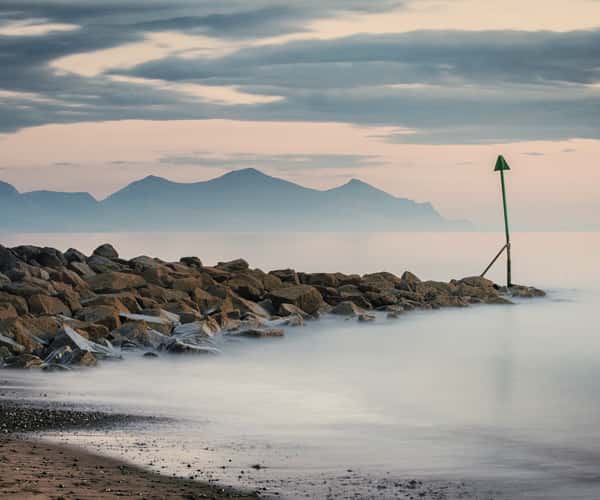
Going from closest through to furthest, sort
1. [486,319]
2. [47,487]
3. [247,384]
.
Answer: [47,487], [247,384], [486,319]

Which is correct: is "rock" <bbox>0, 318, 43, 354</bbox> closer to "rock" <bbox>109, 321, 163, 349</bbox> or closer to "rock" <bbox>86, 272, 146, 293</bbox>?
"rock" <bbox>109, 321, 163, 349</bbox>

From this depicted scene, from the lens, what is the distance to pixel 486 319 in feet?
102

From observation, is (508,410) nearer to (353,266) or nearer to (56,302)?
(56,302)

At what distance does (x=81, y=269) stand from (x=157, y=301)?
4.42 metres

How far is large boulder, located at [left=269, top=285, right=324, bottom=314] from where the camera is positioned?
28.0m

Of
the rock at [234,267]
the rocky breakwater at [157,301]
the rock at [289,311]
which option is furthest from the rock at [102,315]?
the rock at [234,267]

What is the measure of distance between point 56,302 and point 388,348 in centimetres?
755

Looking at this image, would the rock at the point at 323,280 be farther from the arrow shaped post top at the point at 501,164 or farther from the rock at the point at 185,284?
the arrow shaped post top at the point at 501,164

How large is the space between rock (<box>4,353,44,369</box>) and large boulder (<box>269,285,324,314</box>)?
10.6 meters

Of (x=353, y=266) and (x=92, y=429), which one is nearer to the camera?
(x=92, y=429)

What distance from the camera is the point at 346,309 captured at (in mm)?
29312

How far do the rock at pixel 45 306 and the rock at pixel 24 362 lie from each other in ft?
16.6

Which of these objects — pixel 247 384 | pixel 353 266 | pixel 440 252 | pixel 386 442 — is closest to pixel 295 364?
pixel 247 384

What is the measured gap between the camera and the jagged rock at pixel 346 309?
2925 centimetres
